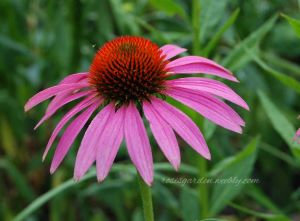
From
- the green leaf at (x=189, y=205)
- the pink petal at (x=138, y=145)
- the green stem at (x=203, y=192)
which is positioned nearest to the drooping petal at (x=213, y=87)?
the pink petal at (x=138, y=145)

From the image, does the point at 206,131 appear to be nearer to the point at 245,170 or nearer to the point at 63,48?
the point at 245,170

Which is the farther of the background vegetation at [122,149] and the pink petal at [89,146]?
the background vegetation at [122,149]

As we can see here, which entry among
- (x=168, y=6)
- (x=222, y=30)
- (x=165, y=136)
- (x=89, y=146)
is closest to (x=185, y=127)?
(x=165, y=136)

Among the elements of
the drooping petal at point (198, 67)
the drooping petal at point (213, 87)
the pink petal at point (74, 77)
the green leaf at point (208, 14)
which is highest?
the green leaf at point (208, 14)

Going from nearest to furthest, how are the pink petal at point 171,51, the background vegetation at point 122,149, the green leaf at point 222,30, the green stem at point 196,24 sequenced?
the pink petal at point 171,51
the green leaf at point 222,30
the green stem at point 196,24
the background vegetation at point 122,149

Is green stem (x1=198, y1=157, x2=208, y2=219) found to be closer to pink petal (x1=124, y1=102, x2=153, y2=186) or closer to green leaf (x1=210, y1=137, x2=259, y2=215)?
green leaf (x1=210, y1=137, x2=259, y2=215)

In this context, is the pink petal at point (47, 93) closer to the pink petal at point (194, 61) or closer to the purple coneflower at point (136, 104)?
the purple coneflower at point (136, 104)

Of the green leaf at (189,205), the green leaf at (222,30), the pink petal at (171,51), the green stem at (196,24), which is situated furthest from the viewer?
the green leaf at (189,205)

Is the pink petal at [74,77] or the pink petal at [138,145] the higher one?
the pink petal at [74,77]
